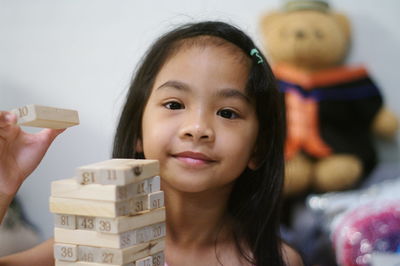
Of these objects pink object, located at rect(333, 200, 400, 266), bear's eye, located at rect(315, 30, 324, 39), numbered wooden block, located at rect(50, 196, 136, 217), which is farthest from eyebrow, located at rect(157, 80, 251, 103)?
bear's eye, located at rect(315, 30, 324, 39)

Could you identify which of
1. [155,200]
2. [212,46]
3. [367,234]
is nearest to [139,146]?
[212,46]

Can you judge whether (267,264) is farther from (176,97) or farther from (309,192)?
(309,192)

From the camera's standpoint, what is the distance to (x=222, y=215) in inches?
47.9

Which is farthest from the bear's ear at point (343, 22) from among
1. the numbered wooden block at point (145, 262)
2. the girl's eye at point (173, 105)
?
the numbered wooden block at point (145, 262)

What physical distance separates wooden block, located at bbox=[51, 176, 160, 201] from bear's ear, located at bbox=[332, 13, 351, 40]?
1.40m

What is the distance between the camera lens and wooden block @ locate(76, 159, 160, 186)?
677 mm

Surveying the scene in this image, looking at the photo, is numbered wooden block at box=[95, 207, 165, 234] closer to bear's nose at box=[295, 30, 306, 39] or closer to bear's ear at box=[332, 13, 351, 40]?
bear's nose at box=[295, 30, 306, 39]

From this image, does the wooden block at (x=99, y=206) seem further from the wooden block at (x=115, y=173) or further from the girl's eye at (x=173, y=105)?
the girl's eye at (x=173, y=105)

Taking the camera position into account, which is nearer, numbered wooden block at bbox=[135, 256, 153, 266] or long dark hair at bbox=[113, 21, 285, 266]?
numbered wooden block at bbox=[135, 256, 153, 266]

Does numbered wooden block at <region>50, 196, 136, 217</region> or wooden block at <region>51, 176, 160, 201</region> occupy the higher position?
wooden block at <region>51, 176, 160, 201</region>

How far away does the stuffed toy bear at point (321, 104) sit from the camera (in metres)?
1.82

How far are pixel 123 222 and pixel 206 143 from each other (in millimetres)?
321

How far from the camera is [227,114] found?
3.40 ft

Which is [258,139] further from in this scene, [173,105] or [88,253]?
[88,253]
